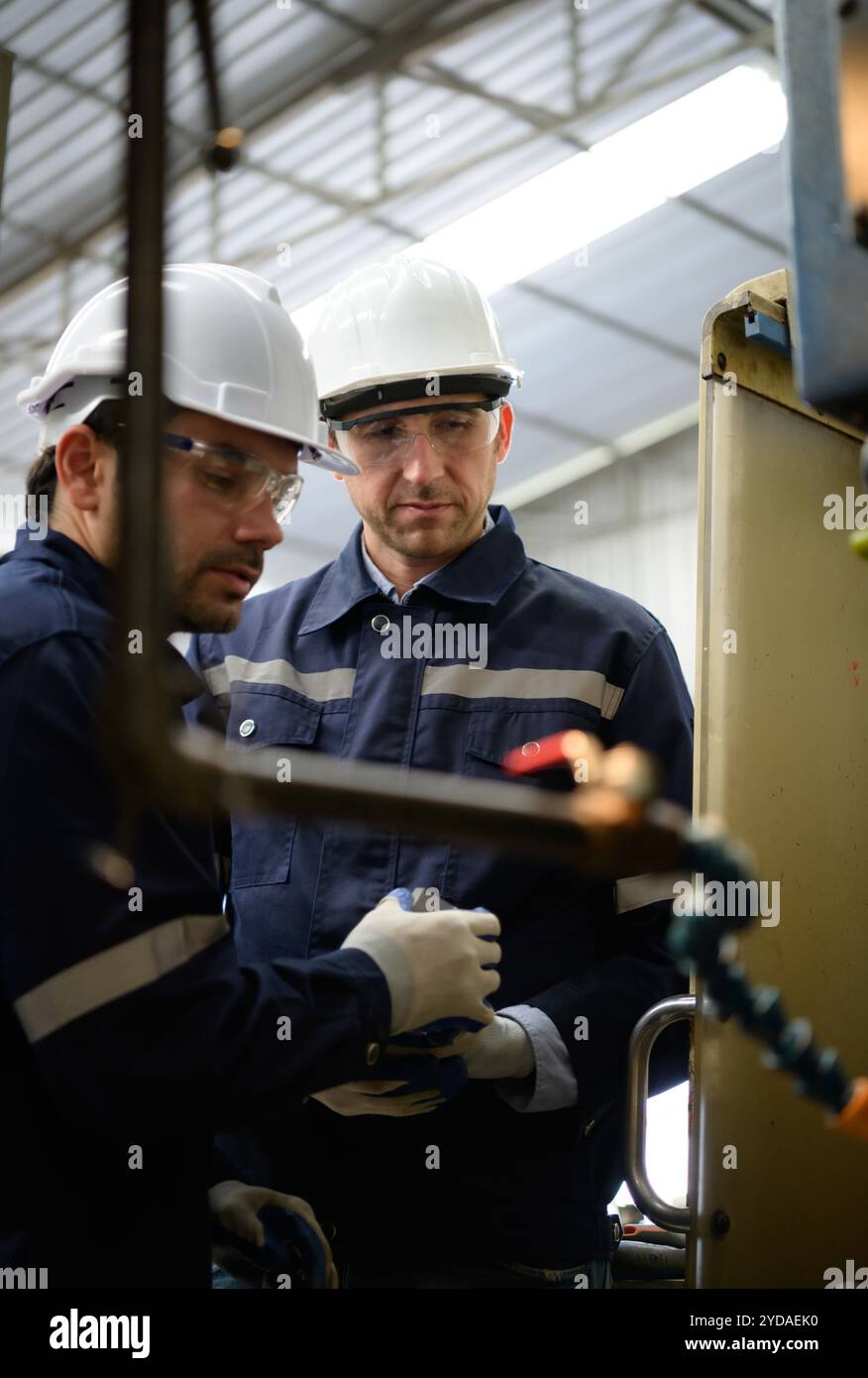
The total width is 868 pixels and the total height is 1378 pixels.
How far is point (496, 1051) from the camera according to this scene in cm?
204

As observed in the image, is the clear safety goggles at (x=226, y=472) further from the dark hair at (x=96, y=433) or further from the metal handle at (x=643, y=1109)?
the metal handle at (x=643, y=1109)

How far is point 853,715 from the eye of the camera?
Answer: 6.79 ft

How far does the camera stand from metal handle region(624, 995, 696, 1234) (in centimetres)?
186

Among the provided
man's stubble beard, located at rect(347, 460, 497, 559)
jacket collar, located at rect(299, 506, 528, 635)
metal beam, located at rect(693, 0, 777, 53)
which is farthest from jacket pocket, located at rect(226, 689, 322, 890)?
metal beam, located at rect(693, 0, 777, 53)

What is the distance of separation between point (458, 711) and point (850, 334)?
148cm

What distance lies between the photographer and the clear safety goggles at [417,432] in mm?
2492

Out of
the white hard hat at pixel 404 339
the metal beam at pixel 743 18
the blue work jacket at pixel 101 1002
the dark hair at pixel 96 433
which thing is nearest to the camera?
the blue work jacket at pixel 101 1002

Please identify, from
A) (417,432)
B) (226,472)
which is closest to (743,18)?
(417,432)

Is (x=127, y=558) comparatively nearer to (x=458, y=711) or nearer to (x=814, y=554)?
(x=814, y=554)

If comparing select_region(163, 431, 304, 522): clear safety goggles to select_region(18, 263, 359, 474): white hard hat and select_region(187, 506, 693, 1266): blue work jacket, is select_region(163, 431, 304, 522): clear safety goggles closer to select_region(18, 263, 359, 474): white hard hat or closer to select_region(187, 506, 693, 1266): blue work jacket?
select_region(18, 263, 359, 474): white hard hat

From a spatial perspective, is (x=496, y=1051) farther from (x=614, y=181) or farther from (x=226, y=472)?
(x=614, y=181)

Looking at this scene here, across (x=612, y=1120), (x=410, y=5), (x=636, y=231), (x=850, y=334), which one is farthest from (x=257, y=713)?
(x=636, y=231)

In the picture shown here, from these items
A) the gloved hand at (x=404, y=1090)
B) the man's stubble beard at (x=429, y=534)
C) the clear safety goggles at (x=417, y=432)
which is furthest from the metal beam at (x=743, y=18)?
the gloved hand at (x=404, y=1090)

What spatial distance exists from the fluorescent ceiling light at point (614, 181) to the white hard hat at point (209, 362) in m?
6.88
